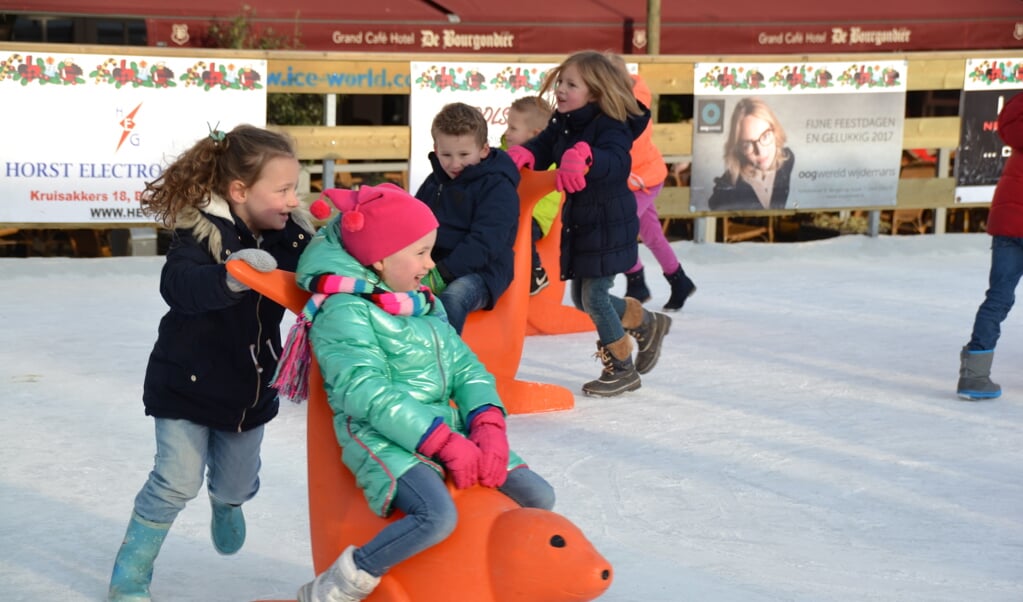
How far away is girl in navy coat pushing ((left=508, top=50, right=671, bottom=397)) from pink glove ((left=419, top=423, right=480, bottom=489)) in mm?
2107

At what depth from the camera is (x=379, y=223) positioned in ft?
8.80

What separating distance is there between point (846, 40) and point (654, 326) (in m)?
6.71

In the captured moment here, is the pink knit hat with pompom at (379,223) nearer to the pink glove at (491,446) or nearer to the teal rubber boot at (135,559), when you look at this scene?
the pink glove at (491,446)

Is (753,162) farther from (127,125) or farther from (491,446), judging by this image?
(491,446)

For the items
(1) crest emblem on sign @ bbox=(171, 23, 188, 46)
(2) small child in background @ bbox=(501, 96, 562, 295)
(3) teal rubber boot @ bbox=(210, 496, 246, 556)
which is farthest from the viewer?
(1) crest emblem on sign @ bbox=(171, 23, 188, 46)

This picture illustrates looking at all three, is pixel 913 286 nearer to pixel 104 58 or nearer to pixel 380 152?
pixel 380 152

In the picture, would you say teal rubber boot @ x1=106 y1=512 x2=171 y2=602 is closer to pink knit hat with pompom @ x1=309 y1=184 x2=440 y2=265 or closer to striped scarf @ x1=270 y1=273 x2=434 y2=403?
striped scarf @ x1=270 y1=273 x2=434 y2=403

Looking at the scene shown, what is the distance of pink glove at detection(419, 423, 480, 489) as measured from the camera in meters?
2.54

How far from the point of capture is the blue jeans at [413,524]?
2.49 m

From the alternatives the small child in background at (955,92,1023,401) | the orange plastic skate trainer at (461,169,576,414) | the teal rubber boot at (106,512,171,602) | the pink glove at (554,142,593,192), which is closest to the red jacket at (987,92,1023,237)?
the small child in background at (955,92,1023,401)

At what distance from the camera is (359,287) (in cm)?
266

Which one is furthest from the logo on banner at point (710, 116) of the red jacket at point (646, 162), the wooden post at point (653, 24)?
the red jacket at point (646, 162)

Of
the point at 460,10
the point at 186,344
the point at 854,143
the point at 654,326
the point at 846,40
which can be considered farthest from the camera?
the point at 846,40

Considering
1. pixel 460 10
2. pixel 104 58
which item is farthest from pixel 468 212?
pixel 460 10
